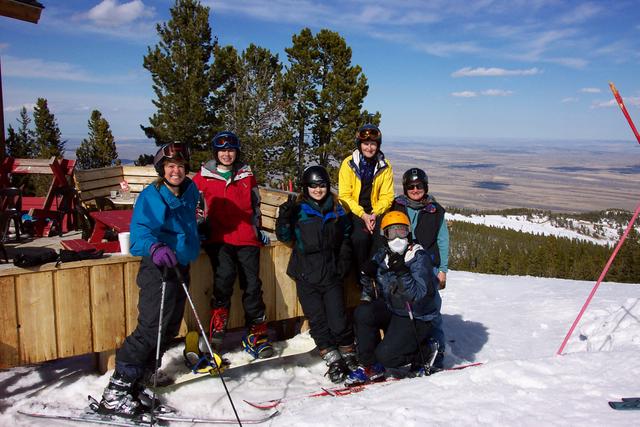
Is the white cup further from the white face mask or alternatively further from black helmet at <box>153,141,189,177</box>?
the white face mask

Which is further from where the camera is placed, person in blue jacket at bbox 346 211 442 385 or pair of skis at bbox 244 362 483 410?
person in blue jacket at bbox 346 211 442 385

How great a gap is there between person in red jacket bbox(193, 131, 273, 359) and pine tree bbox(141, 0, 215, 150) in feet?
61.0

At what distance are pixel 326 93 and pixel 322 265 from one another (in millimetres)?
21516

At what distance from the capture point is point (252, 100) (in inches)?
935

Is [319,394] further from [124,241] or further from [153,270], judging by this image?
[124,241]

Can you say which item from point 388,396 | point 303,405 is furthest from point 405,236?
point 303,405

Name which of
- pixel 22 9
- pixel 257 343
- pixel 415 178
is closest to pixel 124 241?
pixel 257 343

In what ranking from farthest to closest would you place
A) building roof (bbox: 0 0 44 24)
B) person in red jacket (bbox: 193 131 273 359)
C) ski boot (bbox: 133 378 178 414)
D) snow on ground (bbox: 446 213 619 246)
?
1. snow on ground (bbox: 446 213 619 246)
2. building roof (bbox: 0 0 44 24)
3. person in red jacket (bbox: 193 131 273 359)
4. ski boot (bbox: 133 378 178 414)

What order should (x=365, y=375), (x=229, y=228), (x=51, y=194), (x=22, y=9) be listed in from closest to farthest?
(x=229, y=228) → (x=365, y=375) → (x=22, y=9) → (x=51, y=194)

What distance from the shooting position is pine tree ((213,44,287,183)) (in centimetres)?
2347

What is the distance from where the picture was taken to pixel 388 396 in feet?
12.6

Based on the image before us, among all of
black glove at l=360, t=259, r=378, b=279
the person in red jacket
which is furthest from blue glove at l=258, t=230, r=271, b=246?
black glove at l=360, t=259, r=378, b=279

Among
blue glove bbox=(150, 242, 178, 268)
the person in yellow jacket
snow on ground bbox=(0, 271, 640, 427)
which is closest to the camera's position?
snow on ground bbox=(0, 271, 640, 427)

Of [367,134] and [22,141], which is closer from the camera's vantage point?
[367,134]
